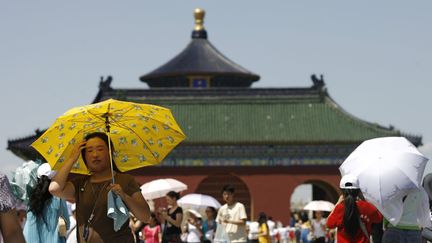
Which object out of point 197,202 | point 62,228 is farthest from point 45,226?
point 197,202

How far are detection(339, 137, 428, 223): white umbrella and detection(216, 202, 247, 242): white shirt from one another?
4.51 m

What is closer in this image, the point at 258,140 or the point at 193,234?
the point at 193,234

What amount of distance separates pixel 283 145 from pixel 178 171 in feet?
14.7

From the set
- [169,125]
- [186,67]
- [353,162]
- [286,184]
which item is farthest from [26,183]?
[186,67]

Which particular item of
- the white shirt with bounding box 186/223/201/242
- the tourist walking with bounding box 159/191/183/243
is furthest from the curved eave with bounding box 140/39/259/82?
the tourist walking with bounding box 159/191/183/243

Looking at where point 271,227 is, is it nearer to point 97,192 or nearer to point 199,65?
point 199,65

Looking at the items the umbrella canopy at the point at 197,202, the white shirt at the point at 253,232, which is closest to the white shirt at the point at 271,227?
the umbrella canopy at the point at 197,202

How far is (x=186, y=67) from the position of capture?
55.6 metres

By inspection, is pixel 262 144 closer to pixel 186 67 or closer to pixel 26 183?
pixel 186 67

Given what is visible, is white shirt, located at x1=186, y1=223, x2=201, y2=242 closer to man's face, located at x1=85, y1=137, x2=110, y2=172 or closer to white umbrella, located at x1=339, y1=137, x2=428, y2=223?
white umbrella, located at x1=339, y1=137, x2=428, y2=223

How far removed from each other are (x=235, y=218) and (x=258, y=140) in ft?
103

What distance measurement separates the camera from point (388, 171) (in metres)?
9.38

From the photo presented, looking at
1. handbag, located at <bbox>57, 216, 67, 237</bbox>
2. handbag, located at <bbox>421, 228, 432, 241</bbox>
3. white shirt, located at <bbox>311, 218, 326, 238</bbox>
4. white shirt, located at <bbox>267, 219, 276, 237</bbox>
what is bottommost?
white shirt, located at <bbox>267, 219, 276, 237</bbox>

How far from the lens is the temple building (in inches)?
1763
